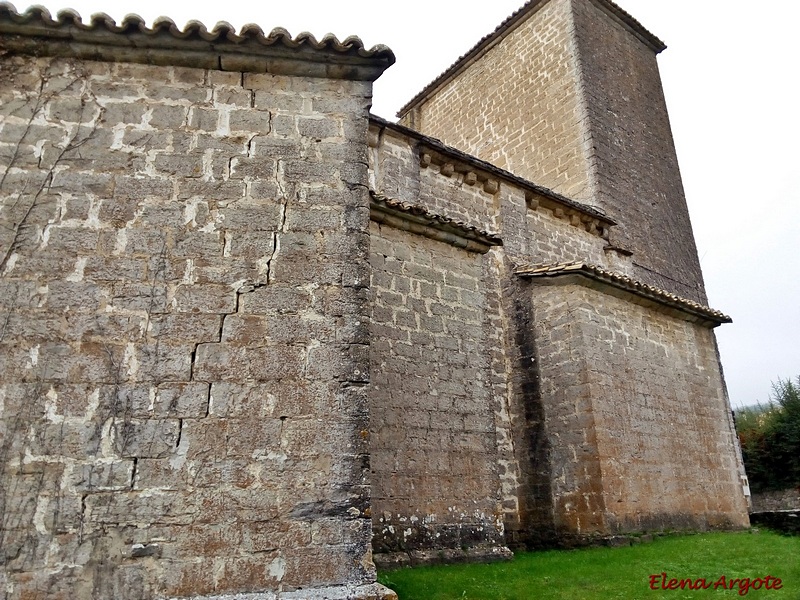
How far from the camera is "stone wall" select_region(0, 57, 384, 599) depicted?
11.0 ft

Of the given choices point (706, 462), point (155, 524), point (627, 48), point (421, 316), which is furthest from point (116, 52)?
point (627, 48)

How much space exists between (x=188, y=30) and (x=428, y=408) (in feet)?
13.5

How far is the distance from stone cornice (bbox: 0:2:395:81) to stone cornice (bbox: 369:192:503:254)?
2.34 m

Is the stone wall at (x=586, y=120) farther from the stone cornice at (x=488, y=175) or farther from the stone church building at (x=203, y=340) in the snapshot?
the stone church building at (x=203, y=340)

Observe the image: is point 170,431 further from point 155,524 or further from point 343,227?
point 343,227

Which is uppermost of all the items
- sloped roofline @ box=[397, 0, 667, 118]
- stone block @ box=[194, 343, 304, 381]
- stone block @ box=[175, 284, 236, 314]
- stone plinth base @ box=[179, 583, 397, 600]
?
sloped roofline @ box=[397, 0, 667, 118]

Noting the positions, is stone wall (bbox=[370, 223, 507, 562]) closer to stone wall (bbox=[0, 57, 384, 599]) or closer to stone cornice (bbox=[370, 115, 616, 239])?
stone wall (bbox=[0, 57, 384, 599])

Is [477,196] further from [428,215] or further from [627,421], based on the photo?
[627,421]

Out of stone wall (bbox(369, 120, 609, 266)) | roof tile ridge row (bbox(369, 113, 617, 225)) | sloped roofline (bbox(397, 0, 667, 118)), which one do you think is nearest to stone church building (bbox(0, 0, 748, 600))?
stone wall (bbox(369, 120, 609, 266))

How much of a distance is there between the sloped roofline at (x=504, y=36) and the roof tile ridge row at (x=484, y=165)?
5.84 m

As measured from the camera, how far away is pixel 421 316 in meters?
6.98

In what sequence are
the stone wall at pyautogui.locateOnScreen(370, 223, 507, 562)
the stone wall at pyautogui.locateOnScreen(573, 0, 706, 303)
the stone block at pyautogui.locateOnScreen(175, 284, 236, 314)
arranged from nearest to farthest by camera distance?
the stone block at pyautogui.locateOnScreen(175, 284, 236, 314)
the stone wall at pyautogui.locateOnScreen(370, 223, 507, 562)
the stone wall at pyautogui.locateOnScreen(573, 0, 706, 303)

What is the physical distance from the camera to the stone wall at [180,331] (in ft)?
11.0

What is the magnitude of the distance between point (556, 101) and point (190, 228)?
11950 mm
